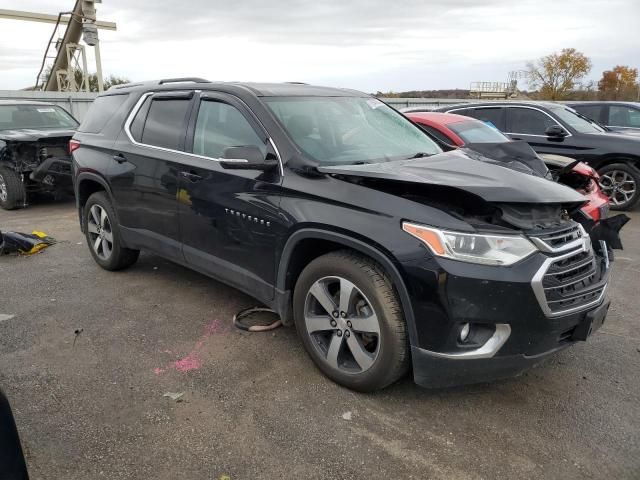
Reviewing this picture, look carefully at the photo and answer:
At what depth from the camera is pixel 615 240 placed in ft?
10.2

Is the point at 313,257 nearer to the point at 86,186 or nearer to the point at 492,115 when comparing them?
the point at 86,186

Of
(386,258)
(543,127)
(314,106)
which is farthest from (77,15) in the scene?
(386,258)

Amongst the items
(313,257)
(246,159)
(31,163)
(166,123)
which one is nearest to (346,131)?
(246,159)

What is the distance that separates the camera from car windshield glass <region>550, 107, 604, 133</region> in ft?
27.3

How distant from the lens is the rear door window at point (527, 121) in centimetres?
838

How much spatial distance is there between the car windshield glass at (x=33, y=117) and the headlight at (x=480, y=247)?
8.50m

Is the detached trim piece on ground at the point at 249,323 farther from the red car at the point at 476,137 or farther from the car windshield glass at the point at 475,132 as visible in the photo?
the car windshield glass at the point at 475,132

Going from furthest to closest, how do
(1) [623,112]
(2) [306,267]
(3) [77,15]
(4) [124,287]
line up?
(3) [77,15], (1) [623,112], (4) [124,287], (2) [306,267]

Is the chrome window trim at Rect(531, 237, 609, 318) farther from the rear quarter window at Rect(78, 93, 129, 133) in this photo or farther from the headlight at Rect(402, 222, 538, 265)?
the rear quarter window at Rect(78, 93, 129, 133)

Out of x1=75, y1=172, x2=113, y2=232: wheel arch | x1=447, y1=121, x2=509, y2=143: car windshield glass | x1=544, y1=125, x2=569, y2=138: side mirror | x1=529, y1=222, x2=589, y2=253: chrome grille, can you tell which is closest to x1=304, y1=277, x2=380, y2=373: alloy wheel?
x1=529, y1=222, x2=589, y2=253: chrome grille

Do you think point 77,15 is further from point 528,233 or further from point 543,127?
point 528,233

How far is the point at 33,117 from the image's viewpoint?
9.02 m

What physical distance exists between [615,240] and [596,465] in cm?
137

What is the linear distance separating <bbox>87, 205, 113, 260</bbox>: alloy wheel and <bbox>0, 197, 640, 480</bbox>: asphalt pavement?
0.93 m
